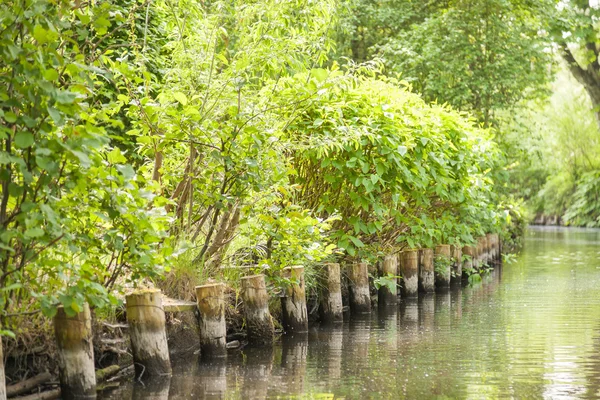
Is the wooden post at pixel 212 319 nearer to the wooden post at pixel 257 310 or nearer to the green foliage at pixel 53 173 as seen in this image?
the wooden post at pixel 257 310

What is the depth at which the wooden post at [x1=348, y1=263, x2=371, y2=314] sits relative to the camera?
1341cm

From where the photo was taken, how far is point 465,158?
15688mm

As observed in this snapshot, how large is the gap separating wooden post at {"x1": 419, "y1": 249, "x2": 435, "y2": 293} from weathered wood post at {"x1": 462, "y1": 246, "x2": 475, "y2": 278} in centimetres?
288

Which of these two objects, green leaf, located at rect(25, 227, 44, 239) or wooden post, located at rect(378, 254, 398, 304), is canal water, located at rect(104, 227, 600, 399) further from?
green leaf, located at rect(25, 227, 44, 239)

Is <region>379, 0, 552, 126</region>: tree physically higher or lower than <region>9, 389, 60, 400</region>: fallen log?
higher

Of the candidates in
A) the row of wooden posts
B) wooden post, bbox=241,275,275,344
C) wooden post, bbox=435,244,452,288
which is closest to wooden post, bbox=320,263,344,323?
the row of wooden posts

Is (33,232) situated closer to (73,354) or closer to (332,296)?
(73,354)

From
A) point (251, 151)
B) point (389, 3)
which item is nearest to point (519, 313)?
point (251, 151)

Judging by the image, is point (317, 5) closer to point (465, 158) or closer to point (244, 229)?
point (244, 229)

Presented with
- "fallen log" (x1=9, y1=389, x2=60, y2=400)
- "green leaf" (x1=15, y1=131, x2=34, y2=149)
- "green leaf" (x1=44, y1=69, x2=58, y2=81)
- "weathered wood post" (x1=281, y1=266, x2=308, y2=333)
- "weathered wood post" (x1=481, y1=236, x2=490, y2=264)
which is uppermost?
"green leaf" (x1=44, y1=69, x2=58, y2=81)

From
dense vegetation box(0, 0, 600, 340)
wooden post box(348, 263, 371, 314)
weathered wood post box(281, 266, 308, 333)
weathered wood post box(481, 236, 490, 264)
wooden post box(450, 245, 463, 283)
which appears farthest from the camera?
weathered wood post box(481, 236, 490, 264)

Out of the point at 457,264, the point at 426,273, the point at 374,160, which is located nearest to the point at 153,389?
the point at 374,160

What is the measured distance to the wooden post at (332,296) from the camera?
40.7ft

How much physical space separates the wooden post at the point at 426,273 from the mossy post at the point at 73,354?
9.68m
